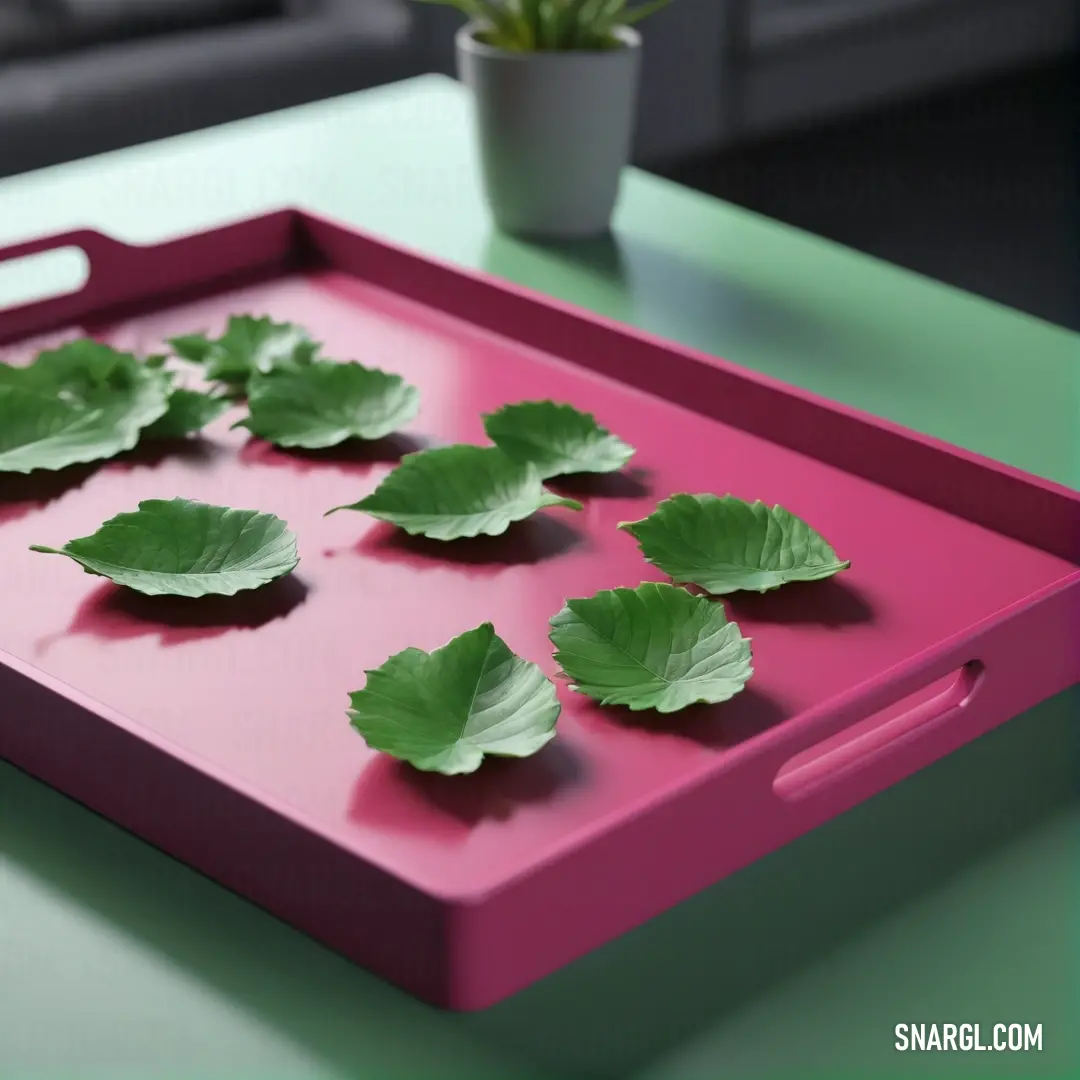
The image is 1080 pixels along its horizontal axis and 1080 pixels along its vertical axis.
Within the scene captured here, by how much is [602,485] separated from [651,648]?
189mm

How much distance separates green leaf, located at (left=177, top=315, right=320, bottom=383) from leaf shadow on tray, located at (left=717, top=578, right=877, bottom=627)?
33cm

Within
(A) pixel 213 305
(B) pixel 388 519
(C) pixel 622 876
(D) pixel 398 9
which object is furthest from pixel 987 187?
(C) pixel 622 876

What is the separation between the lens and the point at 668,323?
1177 mm

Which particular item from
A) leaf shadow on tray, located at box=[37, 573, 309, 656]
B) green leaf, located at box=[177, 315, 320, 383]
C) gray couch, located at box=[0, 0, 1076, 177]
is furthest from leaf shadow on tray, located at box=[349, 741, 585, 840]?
gray couch, located at box=[0, 0, 1076, 177]

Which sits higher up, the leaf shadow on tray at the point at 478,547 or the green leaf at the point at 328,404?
the green leaf at the point at 328,404

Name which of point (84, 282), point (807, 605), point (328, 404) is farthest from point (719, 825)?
point (84, 282)

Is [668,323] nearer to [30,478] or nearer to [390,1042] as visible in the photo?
[30,478]

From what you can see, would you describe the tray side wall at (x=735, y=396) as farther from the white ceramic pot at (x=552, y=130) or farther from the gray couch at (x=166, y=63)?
the gray couch at (x=166, y=63)

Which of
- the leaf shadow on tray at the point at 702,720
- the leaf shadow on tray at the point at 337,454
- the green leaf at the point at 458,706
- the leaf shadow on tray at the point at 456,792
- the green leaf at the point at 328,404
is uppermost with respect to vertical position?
the green leaf at the point at 458,706

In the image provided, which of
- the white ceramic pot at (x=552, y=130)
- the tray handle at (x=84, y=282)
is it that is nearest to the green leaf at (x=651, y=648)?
the tray handle at (x=84, y=282)

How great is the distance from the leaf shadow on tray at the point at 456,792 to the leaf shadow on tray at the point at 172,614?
5.1 inches

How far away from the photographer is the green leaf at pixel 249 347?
38.9 inches

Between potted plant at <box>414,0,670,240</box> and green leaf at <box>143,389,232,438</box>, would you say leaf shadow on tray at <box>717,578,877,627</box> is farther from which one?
potted plant at <box>414,0,670,240</box>

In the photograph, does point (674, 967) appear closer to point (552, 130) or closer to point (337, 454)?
point (337, 454)
